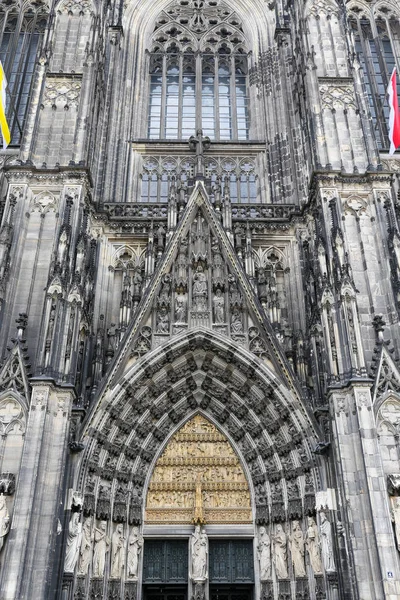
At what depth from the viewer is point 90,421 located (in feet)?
45.4

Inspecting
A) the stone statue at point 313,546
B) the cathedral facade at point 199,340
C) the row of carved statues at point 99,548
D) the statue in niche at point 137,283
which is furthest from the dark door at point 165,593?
the statue in niche at point 137,283

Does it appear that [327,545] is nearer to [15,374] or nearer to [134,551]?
[134,551]

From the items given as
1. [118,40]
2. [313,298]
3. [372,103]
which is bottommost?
[313,298]

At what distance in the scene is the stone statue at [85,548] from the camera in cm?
1298

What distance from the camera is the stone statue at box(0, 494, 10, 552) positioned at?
1155cm

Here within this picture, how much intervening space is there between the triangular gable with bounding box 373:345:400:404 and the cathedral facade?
0.04 meters

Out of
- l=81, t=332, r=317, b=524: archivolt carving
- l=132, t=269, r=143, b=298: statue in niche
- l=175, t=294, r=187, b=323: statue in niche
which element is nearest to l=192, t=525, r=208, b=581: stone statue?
l=81, t=332, r=317, b=524: archivolt carving

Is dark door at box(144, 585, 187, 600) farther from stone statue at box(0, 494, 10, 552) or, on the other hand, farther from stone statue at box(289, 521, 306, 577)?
stone statue at box(0, 494, 10, 552)

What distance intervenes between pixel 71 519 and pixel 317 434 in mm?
5495

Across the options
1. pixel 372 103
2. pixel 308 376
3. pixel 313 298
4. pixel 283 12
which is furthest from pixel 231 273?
pixel 283 12

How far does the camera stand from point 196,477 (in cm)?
1529

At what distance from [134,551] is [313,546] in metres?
4.01

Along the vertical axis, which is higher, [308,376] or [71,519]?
[308,376]

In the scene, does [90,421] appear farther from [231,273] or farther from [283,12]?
[283,12]
